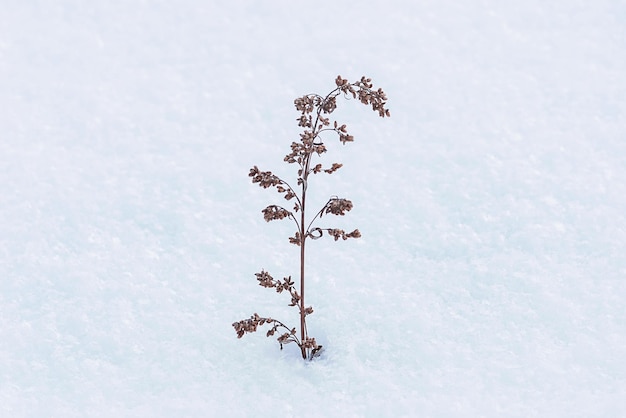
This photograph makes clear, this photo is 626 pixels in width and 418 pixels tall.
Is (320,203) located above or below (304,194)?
above

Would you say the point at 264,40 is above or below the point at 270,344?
above

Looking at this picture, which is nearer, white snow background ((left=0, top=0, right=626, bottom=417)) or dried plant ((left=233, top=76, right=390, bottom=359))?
dried plant ((left=233, top=76, right=390, bottom=359))

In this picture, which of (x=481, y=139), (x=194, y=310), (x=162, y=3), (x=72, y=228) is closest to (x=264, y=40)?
(x=162, y=3)

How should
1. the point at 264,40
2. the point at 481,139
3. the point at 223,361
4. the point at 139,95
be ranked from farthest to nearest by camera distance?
the point at 264,40, the point at 139,95, the point at 481,139, the point at 223,361

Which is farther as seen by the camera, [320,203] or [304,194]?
[320,203]

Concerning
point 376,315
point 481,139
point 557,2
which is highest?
point 557,2

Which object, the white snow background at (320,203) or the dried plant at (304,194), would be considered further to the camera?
the white snow background at (320,203)

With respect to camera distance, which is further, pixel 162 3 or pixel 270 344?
pixel 162 3

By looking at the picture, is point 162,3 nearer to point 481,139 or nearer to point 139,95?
point 139,95
